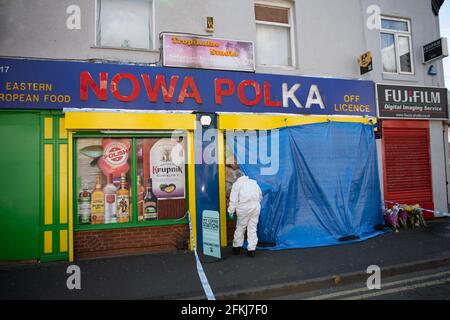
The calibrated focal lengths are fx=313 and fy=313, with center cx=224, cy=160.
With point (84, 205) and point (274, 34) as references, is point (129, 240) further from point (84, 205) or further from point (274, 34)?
point (274, 34)

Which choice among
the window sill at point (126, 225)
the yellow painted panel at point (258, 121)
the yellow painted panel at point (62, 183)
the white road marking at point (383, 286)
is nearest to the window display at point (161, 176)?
the window sill at point (126, 225)

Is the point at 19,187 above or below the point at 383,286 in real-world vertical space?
above

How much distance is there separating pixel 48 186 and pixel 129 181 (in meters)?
1.59

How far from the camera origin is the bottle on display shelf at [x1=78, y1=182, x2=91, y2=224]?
6680mm

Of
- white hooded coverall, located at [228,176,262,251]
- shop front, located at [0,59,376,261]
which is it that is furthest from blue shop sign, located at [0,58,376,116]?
white hooded coverall, located at [228,176,262,251]

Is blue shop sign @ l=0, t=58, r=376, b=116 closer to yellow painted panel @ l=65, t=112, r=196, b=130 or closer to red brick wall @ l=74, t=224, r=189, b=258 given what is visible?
yellow painted panel @ l=65, t=112, r=196, b=130

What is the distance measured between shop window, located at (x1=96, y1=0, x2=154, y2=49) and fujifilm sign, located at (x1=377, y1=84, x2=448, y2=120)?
6522 millimetres

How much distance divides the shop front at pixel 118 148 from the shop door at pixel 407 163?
3.12 metres

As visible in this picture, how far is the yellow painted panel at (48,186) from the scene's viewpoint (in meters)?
6.31

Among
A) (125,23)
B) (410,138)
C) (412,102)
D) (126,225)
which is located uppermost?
(125,23)

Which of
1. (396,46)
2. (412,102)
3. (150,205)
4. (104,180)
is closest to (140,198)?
(150,205)

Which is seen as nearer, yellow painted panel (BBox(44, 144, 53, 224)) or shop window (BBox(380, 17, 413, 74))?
yellow painted panel (BBox(44, 144, 53, 224))

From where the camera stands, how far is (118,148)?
7.00m

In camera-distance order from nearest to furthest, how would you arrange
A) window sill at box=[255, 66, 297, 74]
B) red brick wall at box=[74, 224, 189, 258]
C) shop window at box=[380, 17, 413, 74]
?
red brick wall at box=[74, 224, 189, 258] < window sill at box=[255, 66, 297, 74] < shop window at box=[380, 17, 413, 74]
